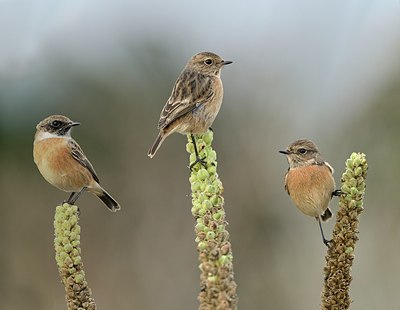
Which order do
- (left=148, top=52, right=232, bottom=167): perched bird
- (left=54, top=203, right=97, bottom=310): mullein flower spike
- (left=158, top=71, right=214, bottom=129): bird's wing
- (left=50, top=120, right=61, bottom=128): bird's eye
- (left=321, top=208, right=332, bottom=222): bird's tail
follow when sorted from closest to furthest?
1. (left=54, top=203, right=97, bottom=310): mullein flower spike
2. (left=148, top=52, right=232, bottom=167): perched bird
3. (left=158, top=71, right=214, bottom=129): bird's wing
4. (left=50, top=120, right=61, bottom=128): bird's eye
5. (left=321, top=208, right=332, bottom=222): bird's tail

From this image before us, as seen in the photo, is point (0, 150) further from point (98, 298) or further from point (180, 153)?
point (98, 298)

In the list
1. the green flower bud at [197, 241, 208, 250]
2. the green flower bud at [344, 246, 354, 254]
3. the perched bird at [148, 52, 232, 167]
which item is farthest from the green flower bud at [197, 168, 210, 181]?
the perched bird at [148, 52, 232, 167]

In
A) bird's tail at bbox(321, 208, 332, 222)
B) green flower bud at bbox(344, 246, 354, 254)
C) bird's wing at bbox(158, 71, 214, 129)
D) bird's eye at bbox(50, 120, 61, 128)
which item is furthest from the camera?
bird's tail at bbox(321, 208, 332, 222)

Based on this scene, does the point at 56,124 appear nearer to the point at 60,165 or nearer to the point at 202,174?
the point at 60,165

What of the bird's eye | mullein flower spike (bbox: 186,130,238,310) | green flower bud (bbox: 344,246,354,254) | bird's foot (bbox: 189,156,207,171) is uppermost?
the bird's eye

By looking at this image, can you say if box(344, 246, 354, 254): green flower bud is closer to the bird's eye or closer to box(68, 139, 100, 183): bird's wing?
box(68, 139, 100, 183): bird's wing

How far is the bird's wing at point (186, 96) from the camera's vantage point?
5.33 meters

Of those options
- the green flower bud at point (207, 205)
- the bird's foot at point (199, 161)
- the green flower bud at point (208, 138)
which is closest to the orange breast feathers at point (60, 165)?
the green flower bud at point (208, 138)

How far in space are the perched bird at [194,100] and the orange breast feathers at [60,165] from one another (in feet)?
1.70

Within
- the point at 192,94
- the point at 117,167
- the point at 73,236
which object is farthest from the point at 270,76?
the point at 73,236

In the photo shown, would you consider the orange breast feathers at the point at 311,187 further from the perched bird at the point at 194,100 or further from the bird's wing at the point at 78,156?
the bird's wing at the point at 78,156

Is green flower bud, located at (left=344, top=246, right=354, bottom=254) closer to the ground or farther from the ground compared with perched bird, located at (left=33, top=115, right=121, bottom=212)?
closer to the ground

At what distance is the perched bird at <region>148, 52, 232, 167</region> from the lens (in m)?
→ 4.86

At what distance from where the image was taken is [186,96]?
5.90 m
